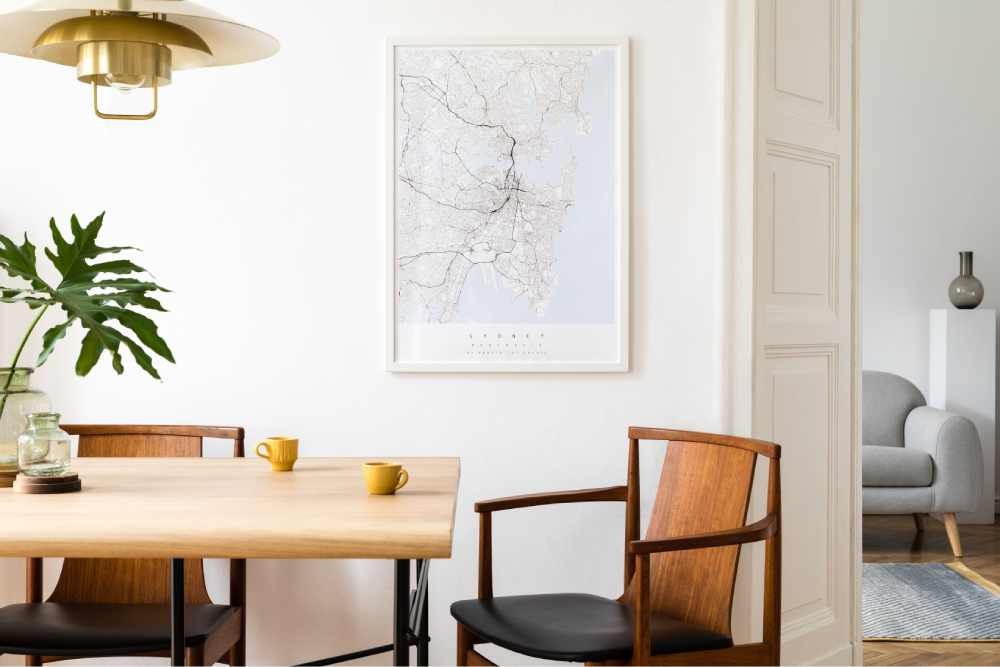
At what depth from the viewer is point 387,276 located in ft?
9.39

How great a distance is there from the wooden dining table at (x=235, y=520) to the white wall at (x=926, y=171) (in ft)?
14.3

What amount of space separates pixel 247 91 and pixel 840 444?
2.12 m

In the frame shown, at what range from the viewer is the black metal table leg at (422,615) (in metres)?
2.26

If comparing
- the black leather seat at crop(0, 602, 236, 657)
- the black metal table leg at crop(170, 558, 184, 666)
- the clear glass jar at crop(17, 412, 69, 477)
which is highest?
the clear glass jar at crop(17, 412, 69, 477)

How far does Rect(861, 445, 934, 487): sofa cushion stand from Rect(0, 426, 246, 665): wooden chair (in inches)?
127

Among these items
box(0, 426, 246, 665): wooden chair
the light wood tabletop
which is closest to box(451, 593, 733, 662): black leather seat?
the light wood tabletop

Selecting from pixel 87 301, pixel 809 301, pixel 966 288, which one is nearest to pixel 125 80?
pixel 87 301

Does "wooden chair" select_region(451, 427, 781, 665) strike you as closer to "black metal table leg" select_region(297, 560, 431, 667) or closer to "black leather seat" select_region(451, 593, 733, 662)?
"black leather seat" select_region(451, 593, 733, 662)

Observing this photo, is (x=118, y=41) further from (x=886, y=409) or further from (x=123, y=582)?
(x=886, y=409)

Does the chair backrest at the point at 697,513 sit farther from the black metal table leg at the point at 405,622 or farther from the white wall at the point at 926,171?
the white wall at the point at 926,171

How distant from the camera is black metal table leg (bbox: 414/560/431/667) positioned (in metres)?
2.26

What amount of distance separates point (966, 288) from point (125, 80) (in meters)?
4.99

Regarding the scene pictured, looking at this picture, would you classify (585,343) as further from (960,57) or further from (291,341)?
(960,57)

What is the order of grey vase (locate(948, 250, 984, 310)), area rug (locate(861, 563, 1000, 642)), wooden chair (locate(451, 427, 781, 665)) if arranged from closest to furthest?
wooden chair (locate(451, 427, 781, 665))
area rug (locate(861, 563, 1000, 642))
grey vase (locate(948, 250, 984, 310))
